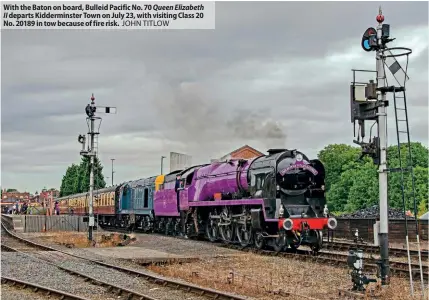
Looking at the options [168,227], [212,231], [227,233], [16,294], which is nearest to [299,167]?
[227,233]

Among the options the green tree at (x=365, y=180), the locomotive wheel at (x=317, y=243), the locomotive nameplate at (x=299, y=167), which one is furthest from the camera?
the green tree at (x=365, y=180)

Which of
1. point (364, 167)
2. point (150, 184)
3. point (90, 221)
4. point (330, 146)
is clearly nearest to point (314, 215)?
point (90, 221)

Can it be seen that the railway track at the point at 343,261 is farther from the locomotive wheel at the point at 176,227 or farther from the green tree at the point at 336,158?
the green tree at the point at 336,158

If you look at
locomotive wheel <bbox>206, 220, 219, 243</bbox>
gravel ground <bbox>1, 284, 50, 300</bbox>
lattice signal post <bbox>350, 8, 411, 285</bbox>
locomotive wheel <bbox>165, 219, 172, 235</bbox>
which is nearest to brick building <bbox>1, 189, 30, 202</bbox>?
locomotive wheel <bbox>165, 219, 172, 235</bbox>

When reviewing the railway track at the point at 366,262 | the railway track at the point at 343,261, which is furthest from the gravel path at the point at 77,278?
the railway track at the point at 366,262

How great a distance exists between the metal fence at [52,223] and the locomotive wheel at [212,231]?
51.5ft

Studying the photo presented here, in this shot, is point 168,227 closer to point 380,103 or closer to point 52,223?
point 52,223

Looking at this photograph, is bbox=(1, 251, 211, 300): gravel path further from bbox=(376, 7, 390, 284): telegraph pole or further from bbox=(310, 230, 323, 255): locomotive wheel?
bbox=(310, 230, 323, 255): locomotive wheel

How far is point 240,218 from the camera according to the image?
22.9m

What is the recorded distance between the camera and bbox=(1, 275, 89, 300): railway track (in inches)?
461

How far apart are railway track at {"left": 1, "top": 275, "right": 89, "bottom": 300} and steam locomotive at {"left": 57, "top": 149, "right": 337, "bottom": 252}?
8.82 m

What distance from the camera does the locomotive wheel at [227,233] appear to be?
24125 millimetres

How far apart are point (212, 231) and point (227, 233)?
204 cm

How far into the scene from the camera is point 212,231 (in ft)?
86.8
